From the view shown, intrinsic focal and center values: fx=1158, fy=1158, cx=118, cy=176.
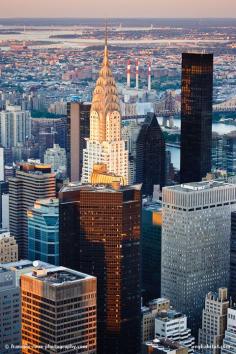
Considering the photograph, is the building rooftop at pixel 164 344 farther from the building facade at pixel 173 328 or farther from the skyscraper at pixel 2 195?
the skyscraper at pixel 2 195

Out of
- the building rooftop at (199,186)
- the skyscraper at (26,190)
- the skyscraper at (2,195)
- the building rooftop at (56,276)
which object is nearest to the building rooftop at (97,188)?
the building rooftop at (199,186)

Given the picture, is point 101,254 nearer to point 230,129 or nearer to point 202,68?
point 202,68

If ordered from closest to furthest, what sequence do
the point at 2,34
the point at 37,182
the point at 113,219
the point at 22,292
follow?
the point at 22,292 → the point at 113,219 → the point at 37,182 → the point at 2,34

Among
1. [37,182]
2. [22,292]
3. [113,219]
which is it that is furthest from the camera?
[37,182]

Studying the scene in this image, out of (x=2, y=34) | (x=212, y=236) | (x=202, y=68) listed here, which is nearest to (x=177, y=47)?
(x=202, y=68)

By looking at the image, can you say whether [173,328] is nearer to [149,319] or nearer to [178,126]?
[149,319]

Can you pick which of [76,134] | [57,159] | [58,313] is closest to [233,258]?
[58,313]
